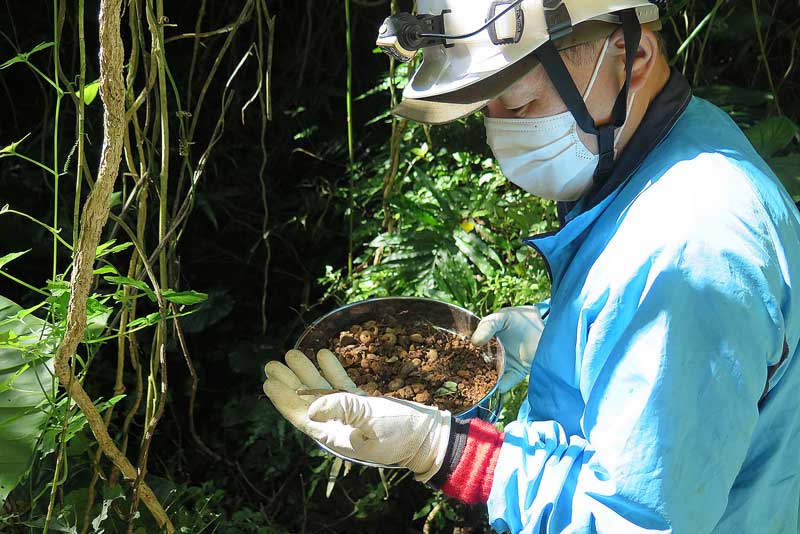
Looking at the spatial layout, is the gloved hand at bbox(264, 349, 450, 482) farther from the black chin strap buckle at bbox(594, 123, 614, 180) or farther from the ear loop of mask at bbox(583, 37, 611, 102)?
the ear loop of mask at bbox(583, 37, 611, 102)

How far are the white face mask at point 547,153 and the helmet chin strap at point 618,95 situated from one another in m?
0.02

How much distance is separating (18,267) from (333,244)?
1.12m

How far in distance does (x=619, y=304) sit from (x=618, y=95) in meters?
0.35

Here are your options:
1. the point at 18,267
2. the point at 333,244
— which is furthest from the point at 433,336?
the point at 18,267

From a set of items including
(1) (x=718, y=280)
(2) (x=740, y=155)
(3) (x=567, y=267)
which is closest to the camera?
(1) (x=718, y=280)

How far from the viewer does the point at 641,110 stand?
1.30 metres

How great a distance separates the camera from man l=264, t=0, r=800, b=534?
1.05m

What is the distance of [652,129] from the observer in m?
1.29

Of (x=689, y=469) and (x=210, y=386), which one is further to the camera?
(x=210, y=386)

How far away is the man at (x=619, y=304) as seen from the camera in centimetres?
105

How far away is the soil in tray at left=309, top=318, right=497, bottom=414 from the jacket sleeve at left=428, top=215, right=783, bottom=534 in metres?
0.49

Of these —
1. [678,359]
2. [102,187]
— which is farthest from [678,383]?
[102,187]

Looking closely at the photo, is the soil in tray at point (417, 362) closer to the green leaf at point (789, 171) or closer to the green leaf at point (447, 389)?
the green leaf at point (447, 389)

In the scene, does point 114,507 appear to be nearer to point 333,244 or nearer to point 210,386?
point 210,386
